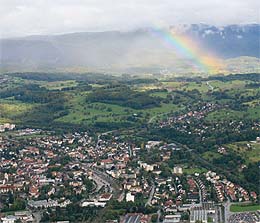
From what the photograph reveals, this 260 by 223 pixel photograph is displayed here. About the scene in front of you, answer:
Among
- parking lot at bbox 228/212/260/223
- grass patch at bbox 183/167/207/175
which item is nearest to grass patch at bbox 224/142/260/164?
grass patch at bbox 183/167/207/175

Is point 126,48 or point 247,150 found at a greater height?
point 247,150

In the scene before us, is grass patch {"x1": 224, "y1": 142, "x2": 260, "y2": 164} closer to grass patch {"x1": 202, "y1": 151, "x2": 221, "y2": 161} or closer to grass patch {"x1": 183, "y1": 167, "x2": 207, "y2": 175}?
grass patch {"x1": 202, "y1": 151, "x2": 221, "y2": 161}

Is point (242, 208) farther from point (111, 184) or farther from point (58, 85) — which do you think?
point (58, 85)

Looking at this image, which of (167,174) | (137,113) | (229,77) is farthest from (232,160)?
(229,77)

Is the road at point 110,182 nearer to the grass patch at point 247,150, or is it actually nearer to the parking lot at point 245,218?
the parking lot at point 245,218

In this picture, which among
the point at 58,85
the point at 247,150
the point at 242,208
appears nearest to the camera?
the point at 242,208

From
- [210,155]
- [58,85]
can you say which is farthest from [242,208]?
[58,85]

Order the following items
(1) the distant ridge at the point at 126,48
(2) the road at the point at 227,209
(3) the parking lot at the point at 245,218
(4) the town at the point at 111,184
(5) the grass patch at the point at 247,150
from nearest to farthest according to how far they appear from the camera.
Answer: (3) the parking lot at the point at 245,218 → (2) the road at the point at 227,209 → (4) the town at the point at 111,184 → (5) the grass patch at the point at 247,150 → (1) the distant ridge at the point at 126,48

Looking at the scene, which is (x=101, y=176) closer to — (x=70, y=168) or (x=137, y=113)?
(x=70, y=168)

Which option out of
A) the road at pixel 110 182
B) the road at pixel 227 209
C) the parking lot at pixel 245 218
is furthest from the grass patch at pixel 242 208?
the road at pixel 110 182

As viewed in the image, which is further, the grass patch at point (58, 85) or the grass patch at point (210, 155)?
the grass patch at point (58, 85)

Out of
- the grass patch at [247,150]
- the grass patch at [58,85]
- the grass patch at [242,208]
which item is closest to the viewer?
the grass patch at [242,208]
